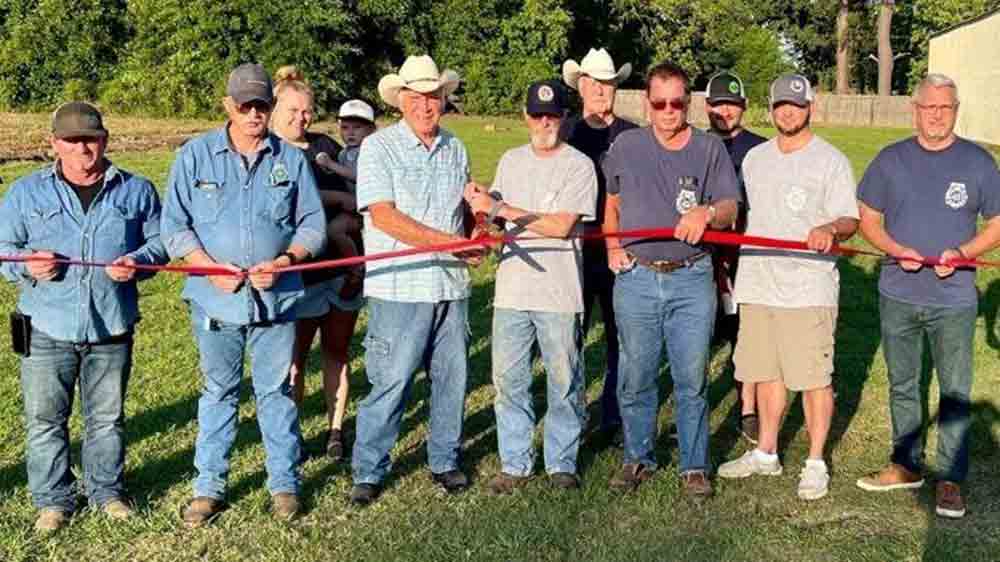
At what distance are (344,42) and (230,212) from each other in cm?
3479

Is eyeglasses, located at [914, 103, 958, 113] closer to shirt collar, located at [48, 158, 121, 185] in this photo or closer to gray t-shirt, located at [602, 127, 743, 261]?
gray t-shirt, located at [602, 127, 743, 261]

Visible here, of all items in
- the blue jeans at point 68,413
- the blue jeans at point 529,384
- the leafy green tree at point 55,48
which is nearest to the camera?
the blue jeans at point 68,413

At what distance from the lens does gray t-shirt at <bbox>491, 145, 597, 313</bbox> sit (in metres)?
5.33

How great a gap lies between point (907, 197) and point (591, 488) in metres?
2.20

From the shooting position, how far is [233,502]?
5375 mm

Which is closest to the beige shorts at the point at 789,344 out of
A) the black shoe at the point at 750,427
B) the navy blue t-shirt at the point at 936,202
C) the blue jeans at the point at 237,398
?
the navy blue t-shirt at the point at 936,202

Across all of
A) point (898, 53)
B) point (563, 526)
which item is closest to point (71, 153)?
point (563, 526)

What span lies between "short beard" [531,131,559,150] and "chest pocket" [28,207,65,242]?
2.29 meters

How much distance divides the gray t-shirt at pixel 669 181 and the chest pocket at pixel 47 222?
2.70 m

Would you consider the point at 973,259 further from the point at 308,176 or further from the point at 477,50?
the point at 477,50

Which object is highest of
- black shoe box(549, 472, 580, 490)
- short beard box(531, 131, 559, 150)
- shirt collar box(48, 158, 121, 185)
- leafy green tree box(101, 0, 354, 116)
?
leafy green tree box(101, 0, 354, 116)

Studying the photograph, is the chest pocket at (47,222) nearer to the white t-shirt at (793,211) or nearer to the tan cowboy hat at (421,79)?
the tan cowboy hat at (421,79)

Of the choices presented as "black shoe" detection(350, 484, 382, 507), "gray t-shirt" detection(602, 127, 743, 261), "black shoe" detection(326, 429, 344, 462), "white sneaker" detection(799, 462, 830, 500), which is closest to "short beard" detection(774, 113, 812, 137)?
"gray t-shirt" detection(602, 127, 743, 261)

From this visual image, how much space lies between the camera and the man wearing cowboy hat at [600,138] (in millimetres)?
6141
